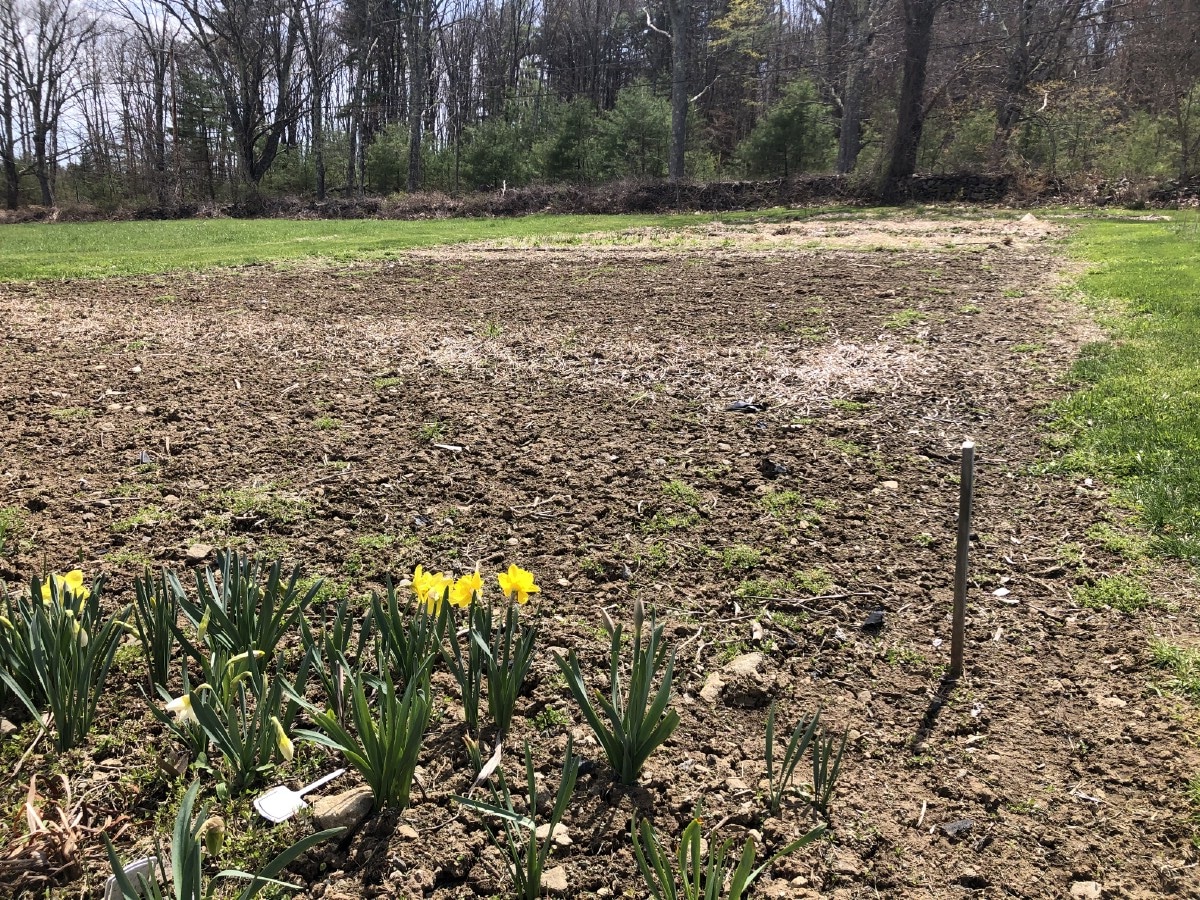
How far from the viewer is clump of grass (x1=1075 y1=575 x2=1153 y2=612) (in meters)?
2.57

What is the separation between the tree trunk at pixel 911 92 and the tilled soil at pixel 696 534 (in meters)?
15.4

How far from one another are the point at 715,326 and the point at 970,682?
464cm

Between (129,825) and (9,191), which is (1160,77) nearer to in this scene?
(129,825)

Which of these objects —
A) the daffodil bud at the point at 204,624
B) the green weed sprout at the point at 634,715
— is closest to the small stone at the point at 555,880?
the green weed sprout at the point at 634,715

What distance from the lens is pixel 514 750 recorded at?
6.58ft

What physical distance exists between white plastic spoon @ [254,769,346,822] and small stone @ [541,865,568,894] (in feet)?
1.82

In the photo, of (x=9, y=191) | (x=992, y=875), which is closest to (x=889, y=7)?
(x=992, y=875)

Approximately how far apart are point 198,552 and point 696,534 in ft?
6.16

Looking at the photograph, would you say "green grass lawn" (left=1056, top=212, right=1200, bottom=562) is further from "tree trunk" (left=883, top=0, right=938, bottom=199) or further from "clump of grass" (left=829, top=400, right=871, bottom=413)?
"tree trunk" (left=883, top=0, right=938, bottom=199)

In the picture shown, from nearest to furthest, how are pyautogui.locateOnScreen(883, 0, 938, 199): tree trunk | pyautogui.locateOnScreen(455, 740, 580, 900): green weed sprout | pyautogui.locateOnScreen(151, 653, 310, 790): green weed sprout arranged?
pyautogui.locateOnScreen(455, 740, 580, 900): green weed sprout
pyautogui.locateOnScreen(151, 653, 310, 790): green weed sprout
pyautogui.locateOnScreen(883, 0, 938, 199): tree trunk

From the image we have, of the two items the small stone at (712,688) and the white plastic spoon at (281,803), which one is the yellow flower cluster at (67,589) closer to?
the white plastic spoon at (281,803)

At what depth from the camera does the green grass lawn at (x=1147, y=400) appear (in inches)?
129

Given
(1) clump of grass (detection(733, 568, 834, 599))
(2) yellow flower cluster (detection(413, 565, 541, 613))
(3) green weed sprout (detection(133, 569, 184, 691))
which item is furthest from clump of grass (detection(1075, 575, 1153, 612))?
(3) green weed sprout (detection(133, 569, 184, 691))

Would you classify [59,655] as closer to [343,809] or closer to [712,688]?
[343,809]
